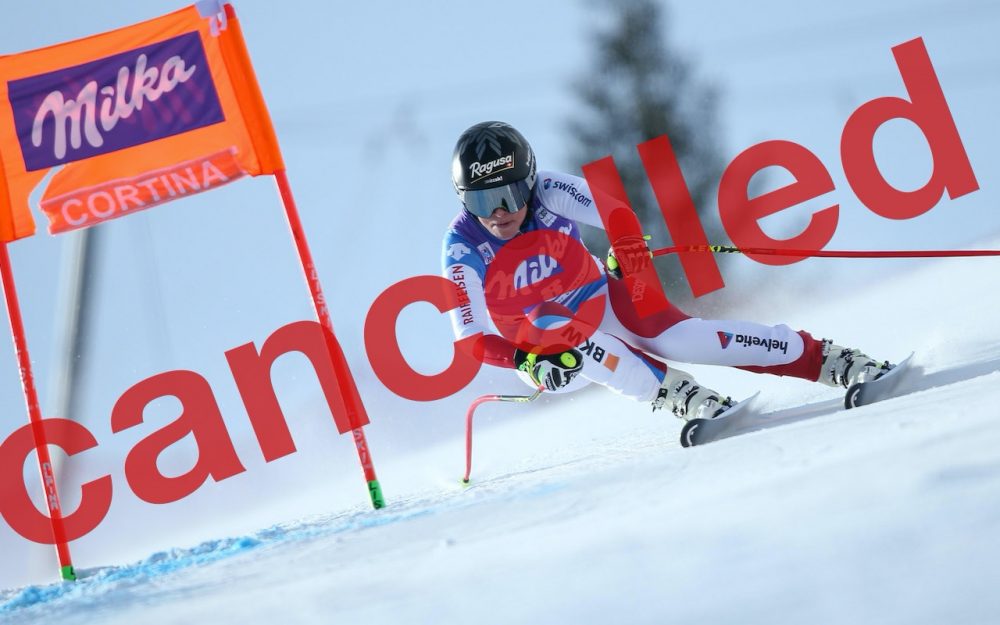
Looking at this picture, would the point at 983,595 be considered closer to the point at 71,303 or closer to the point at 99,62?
the point at 99,62

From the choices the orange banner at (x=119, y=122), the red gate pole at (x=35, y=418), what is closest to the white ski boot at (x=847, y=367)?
the orange banner at (x=119, y=122)

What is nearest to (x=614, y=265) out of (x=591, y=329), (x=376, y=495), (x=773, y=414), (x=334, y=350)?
(x=591, y=329)

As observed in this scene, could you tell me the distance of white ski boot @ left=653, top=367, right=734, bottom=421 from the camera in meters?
3.84

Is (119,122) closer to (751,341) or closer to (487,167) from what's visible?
(487,167)

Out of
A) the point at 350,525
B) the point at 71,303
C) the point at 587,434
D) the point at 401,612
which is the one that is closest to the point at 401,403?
the point at 71,303

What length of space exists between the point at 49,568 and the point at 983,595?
835cm

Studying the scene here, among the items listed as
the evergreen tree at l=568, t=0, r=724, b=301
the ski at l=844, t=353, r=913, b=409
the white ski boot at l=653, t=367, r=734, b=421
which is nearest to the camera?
the ski at l=844, t=353, r=913, b=409

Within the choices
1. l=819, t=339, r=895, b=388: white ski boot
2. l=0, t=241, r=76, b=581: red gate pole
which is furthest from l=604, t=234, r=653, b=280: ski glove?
l=0, t=241, r=76, b=581: red gate pole

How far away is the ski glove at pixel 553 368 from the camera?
3.65 metres

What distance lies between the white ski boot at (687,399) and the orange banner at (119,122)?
225 centimetres

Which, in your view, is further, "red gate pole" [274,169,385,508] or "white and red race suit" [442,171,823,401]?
"red gate pole" [274,169,385,508]

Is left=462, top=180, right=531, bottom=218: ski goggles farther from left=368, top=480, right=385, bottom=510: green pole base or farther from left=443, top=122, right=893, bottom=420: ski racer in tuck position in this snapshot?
left=368, top=480, right=385, bottom=510: green pole base

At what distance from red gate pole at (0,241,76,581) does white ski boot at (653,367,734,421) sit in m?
2.67

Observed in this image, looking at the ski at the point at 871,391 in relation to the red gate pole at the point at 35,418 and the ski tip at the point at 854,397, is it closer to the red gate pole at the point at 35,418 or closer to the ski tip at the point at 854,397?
the ski tip at the point at 854,397
